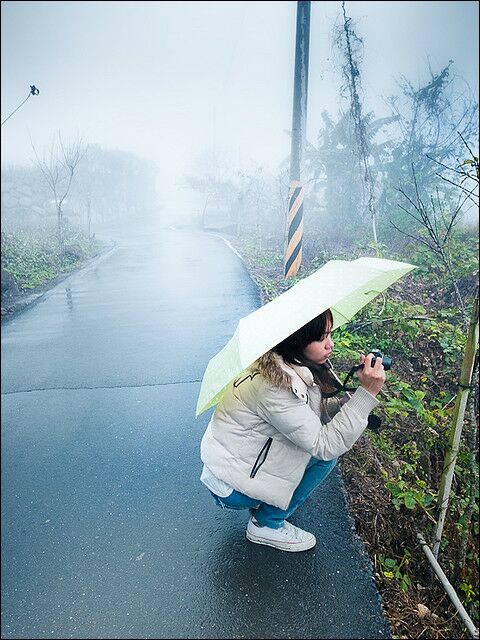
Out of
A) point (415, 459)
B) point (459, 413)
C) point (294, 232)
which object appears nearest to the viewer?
point (459, 413)

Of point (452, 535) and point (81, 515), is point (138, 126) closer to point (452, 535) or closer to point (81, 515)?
point (81, 515)

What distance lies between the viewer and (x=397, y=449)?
2703 millimetres

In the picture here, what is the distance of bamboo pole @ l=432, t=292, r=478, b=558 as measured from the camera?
1.45 meters

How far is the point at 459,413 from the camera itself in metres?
1.59

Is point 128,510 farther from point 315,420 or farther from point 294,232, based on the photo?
point 294,232

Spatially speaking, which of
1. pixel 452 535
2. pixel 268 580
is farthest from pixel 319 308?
pixel 452 535

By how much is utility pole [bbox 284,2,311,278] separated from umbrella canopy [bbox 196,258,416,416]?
4984 mm

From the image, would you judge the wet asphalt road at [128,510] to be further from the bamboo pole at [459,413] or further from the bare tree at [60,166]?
the bare tree at [60,166]

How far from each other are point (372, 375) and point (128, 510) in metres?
1.51

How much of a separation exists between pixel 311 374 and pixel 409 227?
3718 mm

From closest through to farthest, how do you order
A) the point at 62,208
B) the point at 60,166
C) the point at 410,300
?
the point at 60,166 → the point at 62,208 → the point at 410,300

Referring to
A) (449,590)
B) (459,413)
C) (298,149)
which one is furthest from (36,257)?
(298,149)

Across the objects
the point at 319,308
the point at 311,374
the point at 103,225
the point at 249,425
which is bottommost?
the point at 249,425

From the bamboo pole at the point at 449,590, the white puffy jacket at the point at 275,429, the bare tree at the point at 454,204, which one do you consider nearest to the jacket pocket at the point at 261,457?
the white puffy jacket at the point at 275,429
